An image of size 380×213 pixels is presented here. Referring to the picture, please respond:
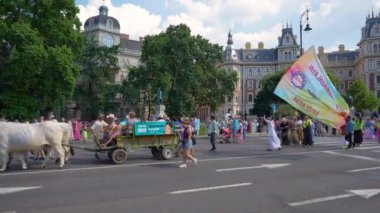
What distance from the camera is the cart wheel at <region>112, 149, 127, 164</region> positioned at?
16.3 meters

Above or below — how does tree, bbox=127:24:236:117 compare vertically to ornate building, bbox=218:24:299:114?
below

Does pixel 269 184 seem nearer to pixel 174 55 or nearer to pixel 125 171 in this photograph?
pixel 125 171

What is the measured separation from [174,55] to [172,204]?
185ft

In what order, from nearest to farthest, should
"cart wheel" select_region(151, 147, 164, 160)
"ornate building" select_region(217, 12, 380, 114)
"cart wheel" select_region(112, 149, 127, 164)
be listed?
"cart wheel" select_region(112, 149, 127, 164)
"cart wheel" select_region(151, 147, 164, 160)
"ornate building" select_region(217, 12, 380, 114)

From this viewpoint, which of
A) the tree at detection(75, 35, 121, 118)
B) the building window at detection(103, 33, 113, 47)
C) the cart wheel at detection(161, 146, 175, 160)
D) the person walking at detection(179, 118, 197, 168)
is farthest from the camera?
the building window at detection(103, 33, 113, 47)

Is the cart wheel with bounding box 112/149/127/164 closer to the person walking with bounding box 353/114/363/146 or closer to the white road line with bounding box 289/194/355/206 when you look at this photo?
the white road line with bounding box 289/194/355/206

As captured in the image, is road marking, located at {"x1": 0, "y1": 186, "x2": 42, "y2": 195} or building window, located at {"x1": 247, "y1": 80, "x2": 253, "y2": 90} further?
building window, located at {"x1": 247, "y1": 80, "x2": 253, "y2": 90}

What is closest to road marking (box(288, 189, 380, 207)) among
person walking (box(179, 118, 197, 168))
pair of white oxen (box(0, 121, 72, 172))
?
person walking (box(179, 118, 197, 168))

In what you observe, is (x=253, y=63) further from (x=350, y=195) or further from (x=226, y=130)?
(x=350, y=195)

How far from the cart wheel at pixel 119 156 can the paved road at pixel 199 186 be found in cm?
38

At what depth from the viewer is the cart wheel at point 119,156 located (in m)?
16.3

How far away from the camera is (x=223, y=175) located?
13.0 metres

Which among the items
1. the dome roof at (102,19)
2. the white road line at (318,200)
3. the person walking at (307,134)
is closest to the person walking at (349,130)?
the person walking at (307,134)

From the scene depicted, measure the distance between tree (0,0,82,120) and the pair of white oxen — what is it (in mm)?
16016
